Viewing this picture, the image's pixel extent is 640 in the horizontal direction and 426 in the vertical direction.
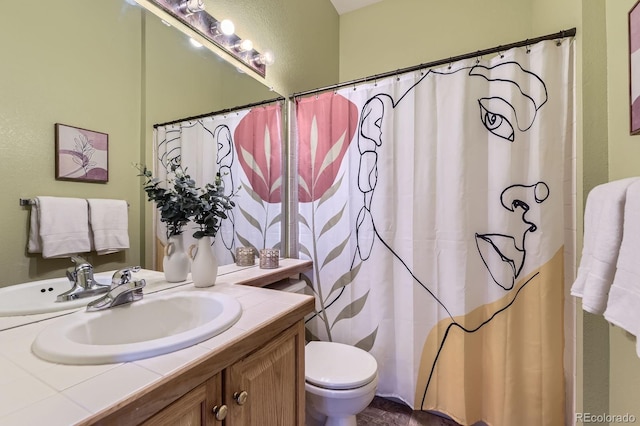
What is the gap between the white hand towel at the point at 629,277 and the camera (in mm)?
698

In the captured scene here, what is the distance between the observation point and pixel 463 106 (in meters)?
1.44

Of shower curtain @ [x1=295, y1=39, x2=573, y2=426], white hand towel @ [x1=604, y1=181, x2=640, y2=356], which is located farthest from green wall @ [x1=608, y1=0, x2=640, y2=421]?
white hand towel @ [x1=604, y1=181, x2=640, y2=356]

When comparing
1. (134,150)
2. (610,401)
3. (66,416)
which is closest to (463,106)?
(610,401)

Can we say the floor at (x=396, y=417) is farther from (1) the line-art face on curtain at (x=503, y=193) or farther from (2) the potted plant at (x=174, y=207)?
(2) the potted plant at (x=174, y=207)

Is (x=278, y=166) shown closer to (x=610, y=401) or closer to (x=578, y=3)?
(x=578, y=3)

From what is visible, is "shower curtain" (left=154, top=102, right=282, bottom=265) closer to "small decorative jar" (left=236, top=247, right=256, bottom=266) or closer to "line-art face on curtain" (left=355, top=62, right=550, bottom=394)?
"small decorative jar" (left=236, top=247, right=256, bottom=266)

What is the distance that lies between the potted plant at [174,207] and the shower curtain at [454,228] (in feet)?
2.71

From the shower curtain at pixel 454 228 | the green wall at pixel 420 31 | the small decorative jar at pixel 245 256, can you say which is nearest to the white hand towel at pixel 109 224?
the small decorative jar at pixel 245 256

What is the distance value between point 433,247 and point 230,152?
127cm

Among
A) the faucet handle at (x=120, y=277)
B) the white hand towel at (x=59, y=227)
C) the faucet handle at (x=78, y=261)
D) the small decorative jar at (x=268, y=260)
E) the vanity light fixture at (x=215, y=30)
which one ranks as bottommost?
the small decorative jar at (x=268, y=260)

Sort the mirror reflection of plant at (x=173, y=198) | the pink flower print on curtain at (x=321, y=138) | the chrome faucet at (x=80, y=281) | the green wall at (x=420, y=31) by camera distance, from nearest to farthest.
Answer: the chrome faucet at (x=80, y=281), the mirror reflection of plant at (x=173, y=198), the pink flower print on curtain at (x=321, y=138), the green wall at (x=420, y=31)

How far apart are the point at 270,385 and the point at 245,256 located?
91 centimetres

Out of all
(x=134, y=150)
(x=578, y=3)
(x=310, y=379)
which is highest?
(x=578, y=3)

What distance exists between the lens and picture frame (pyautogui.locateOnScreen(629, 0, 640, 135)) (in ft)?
2.94
